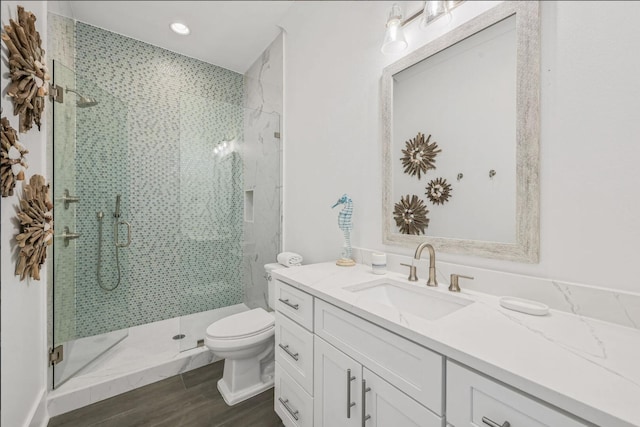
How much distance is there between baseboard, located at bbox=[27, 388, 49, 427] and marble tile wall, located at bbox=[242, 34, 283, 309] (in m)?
1.36

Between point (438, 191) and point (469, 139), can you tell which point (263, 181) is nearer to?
point (438, 191)

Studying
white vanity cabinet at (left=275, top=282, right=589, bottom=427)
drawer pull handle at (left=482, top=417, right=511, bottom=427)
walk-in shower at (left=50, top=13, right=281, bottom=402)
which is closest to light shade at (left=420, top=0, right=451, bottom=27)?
white vanity cabinet at (left=275, top=282, right=589, bottom=427)

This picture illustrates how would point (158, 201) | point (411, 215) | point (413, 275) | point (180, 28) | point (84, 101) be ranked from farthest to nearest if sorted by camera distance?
point (158, 201)
point (180, 28)
point (84, 101)
point (411, 215)
point (413, 275)

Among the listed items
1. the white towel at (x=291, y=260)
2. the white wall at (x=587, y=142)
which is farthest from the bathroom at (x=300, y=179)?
the white towel at (x=291, y=260)

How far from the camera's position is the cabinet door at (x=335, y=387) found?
37.9 inches

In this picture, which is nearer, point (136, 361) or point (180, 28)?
point (136, 361)

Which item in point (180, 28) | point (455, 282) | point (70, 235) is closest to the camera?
point (455, 282)

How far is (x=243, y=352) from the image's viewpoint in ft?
5.48

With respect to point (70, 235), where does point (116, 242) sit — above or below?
below

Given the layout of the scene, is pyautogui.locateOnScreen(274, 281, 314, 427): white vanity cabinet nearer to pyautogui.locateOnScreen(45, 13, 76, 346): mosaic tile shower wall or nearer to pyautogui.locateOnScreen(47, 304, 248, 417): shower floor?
pyautogui.locateOnScreen(47, 304, 248, 417): shower floor

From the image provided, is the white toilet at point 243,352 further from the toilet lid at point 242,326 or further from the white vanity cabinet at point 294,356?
the white vanity cabinet at point 294,356

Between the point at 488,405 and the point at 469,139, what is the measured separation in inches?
38.8

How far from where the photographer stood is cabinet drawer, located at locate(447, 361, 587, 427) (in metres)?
0.53

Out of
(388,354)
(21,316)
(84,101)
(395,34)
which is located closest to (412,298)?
(388,354)
